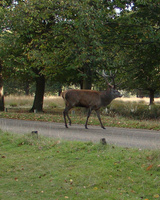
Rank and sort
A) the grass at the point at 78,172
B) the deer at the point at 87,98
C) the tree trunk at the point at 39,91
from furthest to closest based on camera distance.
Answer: the tree trunk at the point at 39,91 < the deer at the point at 87,98 < the grass at the point at 78,172

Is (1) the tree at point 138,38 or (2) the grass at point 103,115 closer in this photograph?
(2) the grass at point 103,115

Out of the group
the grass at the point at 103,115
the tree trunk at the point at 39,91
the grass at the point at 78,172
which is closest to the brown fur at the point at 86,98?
the grass at the point at 103,115

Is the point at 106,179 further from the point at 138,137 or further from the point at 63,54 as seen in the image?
the point at 63,54

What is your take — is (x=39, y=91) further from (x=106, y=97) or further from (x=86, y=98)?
(x=86, y=98)

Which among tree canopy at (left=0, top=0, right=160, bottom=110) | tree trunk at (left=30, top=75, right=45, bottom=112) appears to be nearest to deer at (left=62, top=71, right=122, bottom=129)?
tree canopy at (left=0, top=0, right=160, bottom=110)

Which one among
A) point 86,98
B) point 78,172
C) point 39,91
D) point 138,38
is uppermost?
point 138,38

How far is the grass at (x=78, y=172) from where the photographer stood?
6.28m

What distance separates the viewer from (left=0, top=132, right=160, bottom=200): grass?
6.28 meters

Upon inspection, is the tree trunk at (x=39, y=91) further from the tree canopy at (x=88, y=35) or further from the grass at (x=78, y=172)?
the grass at (x=78, y=172)

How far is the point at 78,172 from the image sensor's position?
7305mm

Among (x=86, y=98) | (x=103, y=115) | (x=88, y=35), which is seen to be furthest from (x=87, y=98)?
(x=103, y=115)

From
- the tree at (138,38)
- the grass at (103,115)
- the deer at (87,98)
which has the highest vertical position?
the tree at (138,38)

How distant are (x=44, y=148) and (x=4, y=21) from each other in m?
14.3

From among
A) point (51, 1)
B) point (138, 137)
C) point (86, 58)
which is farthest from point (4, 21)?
point (138, 137)
